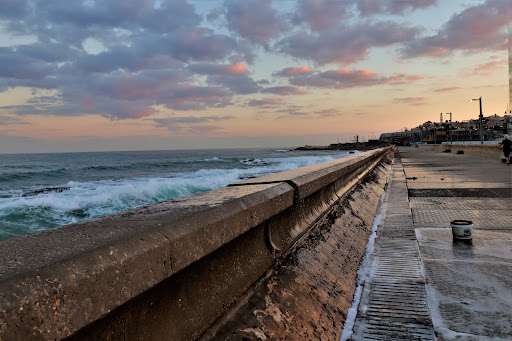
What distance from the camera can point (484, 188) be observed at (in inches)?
354

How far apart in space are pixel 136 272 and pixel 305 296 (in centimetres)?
136

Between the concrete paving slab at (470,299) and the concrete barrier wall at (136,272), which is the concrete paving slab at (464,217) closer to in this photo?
the concrete paving slab at (470,299)

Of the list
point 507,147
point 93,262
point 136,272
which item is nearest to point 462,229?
point 136,272

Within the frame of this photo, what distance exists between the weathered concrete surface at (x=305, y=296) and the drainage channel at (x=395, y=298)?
0.15m

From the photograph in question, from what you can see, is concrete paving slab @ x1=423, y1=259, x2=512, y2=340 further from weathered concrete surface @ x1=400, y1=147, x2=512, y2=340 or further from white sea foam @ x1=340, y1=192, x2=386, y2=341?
white sea foam @ x1=340, y1=192, x2=386, y2=341

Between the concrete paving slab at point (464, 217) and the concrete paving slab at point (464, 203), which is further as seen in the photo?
the concrete paving slab at point (464, 203)

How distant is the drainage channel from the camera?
2256 mm

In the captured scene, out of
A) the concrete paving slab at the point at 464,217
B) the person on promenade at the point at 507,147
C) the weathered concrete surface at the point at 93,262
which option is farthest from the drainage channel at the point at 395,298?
the person on promenade at the point at 507,147

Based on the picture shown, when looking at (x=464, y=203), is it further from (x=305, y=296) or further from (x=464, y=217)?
(x=305, y=296)

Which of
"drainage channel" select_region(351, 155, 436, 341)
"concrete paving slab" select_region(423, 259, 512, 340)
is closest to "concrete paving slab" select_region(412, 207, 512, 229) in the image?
"drainage channel" select_region(351, 155, 436, 341)

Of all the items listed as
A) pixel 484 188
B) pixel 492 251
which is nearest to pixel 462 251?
pixel 492 251

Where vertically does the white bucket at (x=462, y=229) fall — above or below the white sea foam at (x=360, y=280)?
above

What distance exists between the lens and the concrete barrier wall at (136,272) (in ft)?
3.12

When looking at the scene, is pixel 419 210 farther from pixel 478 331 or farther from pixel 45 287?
pixel 45 287
